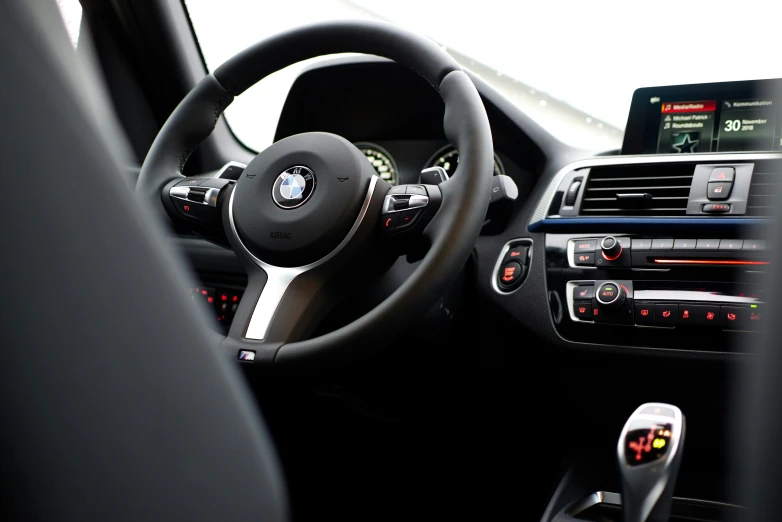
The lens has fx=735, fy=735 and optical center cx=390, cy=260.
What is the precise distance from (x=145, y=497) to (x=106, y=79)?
180 centimetres

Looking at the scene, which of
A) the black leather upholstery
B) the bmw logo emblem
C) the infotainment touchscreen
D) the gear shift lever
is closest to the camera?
the black leather upholstery

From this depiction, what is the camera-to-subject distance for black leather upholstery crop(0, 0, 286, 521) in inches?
12.7

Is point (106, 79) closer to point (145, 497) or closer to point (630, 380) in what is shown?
point (630, 380)

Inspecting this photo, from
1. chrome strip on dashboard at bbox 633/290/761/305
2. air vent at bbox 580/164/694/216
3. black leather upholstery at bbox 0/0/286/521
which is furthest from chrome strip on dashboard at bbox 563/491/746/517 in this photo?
Answer: black leather upholstery at bbox 0/0/286/521

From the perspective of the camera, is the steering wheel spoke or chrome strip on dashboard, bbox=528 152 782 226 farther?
chrome strip on dashboard, bbox=528 152 782 226

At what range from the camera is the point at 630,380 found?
1433 millimetres

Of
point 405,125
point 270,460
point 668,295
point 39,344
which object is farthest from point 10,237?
point 405,125

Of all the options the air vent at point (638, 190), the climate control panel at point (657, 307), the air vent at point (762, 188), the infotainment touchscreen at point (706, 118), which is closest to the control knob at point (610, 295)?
the climate control panel at point (657, 307)

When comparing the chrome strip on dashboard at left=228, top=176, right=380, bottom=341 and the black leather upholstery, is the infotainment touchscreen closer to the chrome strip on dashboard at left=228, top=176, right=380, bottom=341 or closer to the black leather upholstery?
the chrome strip on dashboard at left=228, top=176, right=380, bottom=341

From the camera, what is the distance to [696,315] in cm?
129

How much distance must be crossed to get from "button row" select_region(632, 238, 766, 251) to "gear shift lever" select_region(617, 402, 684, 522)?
0.45 meters

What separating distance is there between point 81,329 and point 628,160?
133 centimetres

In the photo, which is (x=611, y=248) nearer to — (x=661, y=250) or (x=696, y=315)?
(x=661, y=250)

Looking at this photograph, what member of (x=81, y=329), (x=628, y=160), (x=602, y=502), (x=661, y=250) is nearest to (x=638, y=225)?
(x=661, y=250)
